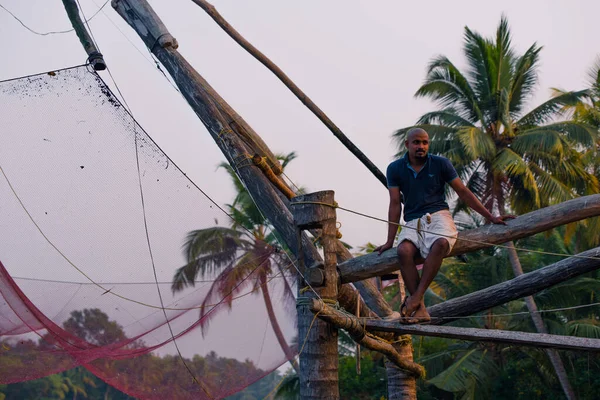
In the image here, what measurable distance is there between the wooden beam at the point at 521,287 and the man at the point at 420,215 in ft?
3.13

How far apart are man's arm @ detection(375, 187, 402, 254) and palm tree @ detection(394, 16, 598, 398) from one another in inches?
524

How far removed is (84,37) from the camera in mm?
6191

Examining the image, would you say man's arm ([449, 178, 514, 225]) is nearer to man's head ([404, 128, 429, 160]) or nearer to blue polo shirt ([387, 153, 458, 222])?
blue polo shirt ([387, 153, 458, 222])

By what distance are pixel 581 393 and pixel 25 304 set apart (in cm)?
1521

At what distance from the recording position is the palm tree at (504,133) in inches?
711

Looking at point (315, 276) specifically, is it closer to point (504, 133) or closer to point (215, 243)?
point (215, 243)

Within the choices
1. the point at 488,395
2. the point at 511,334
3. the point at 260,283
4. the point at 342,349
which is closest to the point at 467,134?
the point at 488,395

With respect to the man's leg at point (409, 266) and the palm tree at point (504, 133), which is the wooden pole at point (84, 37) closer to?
the man's leg at point (409, 266)

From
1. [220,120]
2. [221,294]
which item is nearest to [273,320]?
[221,294]

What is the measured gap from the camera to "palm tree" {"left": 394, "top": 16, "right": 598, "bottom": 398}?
18062 millimetres

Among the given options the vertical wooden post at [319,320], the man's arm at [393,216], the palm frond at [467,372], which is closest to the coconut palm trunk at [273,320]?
the vertical wooden post at [319,320]

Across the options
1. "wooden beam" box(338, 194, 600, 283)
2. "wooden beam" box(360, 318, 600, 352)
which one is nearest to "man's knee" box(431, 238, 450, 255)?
"wooden beam" box(338, 194, 600, 283)

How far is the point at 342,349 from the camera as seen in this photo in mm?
23125

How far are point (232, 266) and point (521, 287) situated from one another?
2.15 meters
